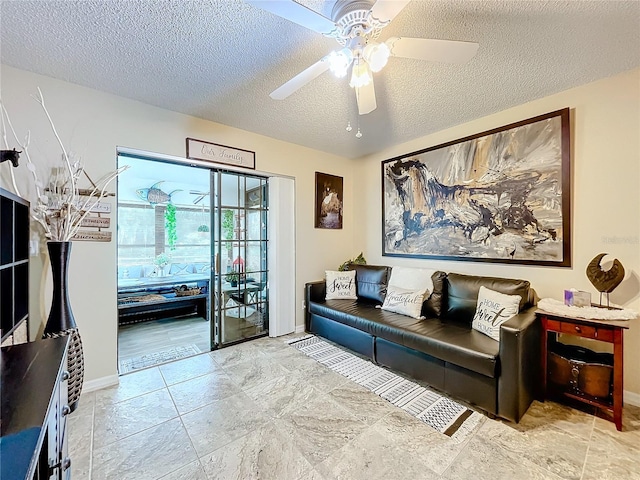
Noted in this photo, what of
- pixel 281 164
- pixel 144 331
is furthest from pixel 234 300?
pixel 281 164

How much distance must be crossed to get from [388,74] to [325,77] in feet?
1.64

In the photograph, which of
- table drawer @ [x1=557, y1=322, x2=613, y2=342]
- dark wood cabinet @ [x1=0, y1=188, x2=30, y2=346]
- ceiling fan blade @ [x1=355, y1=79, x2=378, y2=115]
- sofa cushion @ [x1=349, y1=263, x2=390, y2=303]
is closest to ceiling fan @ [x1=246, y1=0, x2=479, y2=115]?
ceiling fan blade @ [x1=355, y1=79, x2=378, y2=115]

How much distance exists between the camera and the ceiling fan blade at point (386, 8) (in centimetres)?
121

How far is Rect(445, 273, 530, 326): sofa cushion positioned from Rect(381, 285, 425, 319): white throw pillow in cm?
31

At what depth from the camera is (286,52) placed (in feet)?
6.28

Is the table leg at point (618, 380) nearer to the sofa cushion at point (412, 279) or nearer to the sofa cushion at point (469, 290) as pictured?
the sofa cushion at point (469, 290)

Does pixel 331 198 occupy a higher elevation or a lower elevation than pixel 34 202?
higher

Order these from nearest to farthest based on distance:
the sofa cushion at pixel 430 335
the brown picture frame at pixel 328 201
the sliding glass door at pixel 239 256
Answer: the sofa cushion at pixel 430 335 < the sliding glass door at pixel 239 256 < the brown picture frame at pixel 328 201

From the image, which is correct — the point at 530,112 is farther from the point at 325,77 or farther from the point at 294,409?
the point at 294,409

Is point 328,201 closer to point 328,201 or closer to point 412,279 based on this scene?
point 328,201

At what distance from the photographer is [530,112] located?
262cm

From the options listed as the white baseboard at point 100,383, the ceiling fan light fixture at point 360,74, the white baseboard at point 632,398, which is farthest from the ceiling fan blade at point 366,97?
the white baseboard at point 100,383

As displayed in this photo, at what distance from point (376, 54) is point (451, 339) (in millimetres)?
2108

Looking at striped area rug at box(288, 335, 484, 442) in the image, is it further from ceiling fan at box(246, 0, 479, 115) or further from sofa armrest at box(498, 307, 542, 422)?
ceiling fan at box(246, 0, 479, 115)
